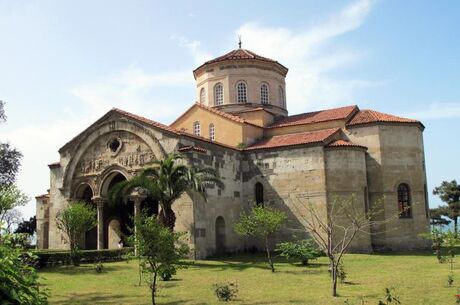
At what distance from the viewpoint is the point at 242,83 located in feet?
113

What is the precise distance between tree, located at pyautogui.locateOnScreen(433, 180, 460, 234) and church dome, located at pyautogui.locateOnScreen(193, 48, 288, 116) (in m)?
21.1

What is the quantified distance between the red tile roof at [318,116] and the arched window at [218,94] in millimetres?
4396

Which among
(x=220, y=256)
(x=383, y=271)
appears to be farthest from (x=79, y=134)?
(x=383, y=271)

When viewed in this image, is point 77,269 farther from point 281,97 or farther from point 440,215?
point 440,215

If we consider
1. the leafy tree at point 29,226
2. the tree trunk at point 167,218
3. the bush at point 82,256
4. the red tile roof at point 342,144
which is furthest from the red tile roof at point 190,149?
the leafy tree at point 29,226

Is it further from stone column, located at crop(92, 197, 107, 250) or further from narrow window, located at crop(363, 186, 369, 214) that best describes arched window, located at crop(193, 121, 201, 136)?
narrow window, located at crop(363, 186, 369, 214)

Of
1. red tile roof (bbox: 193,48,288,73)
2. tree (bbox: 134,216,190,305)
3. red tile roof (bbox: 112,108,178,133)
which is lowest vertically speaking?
tree (bbox: 134,216,190,305)

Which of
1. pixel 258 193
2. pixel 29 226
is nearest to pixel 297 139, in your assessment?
pixel 258 193

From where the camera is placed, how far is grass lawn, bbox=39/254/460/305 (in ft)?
44.7

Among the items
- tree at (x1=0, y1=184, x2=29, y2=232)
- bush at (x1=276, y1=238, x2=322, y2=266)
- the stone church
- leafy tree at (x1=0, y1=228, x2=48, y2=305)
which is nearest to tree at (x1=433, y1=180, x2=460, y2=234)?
the stone church

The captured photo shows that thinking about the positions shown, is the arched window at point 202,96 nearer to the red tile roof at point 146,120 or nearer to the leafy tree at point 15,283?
the red tile roof at point 146,120

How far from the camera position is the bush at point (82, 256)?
23578 mm

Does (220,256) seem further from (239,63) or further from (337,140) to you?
(239,63)

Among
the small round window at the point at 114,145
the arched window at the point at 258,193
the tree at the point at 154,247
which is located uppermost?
the small round window at the point at 114,145
